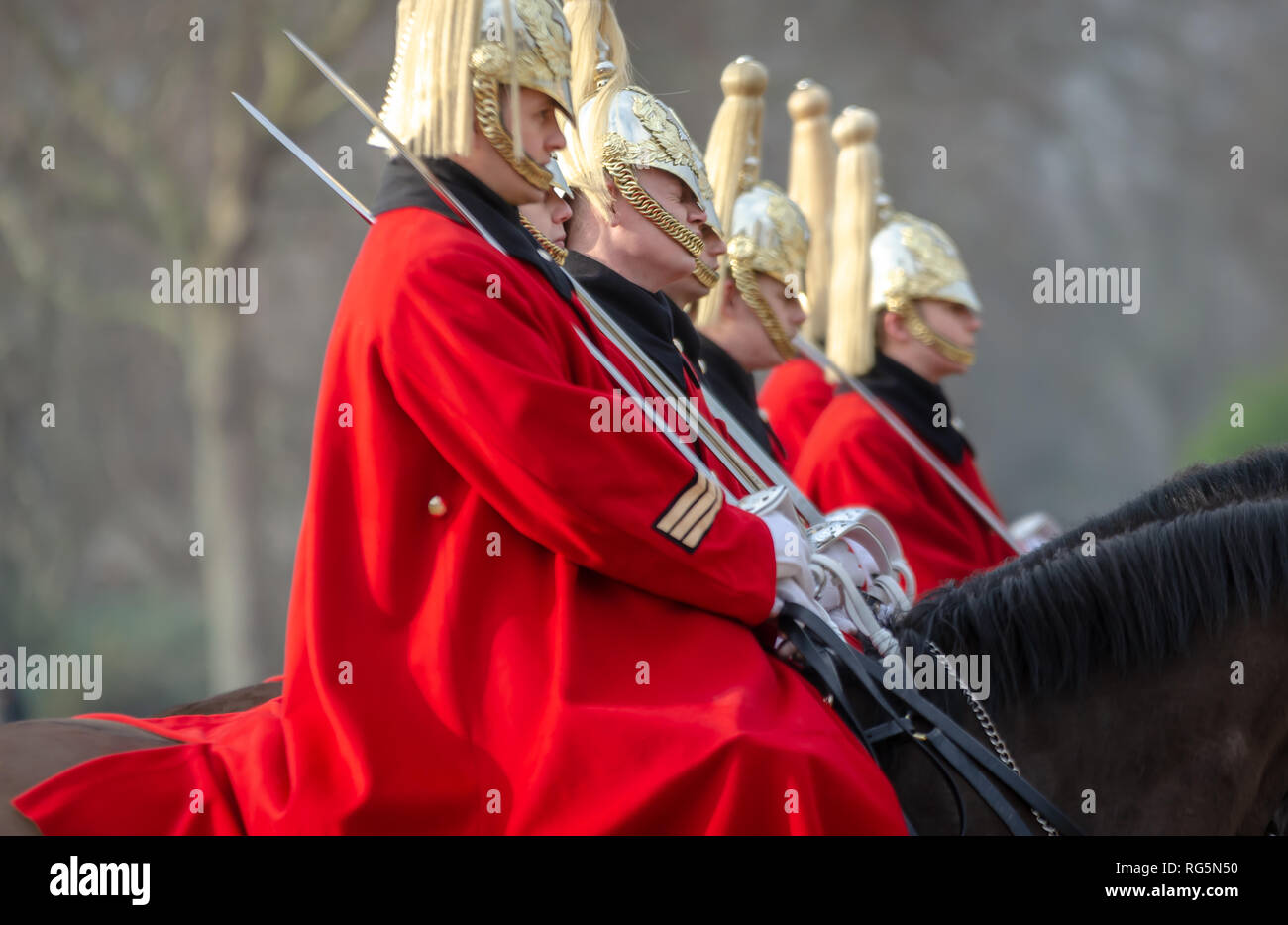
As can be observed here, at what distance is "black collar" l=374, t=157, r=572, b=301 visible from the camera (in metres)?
2.85

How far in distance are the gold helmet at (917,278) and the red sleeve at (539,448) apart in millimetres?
3454

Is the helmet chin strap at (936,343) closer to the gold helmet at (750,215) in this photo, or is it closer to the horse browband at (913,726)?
the gold helmet at (750,215)

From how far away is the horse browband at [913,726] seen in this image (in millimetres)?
2678

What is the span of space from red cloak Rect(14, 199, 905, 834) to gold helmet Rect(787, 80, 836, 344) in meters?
4.12

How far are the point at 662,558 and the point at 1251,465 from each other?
43.7 inches

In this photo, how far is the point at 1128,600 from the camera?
9.25ft

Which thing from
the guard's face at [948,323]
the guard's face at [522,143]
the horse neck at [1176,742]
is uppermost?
the guard's face at [948,323]

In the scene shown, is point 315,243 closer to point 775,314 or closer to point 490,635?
point 775,314

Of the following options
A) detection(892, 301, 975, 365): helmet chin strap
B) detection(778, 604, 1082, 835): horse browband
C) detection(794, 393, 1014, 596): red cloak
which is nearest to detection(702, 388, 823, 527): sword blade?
detection(778, 604, 1082, 835): horse browband

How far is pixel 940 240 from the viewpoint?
6.33 m

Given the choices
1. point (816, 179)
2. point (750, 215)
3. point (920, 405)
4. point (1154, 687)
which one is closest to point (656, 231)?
point (1154, 687)

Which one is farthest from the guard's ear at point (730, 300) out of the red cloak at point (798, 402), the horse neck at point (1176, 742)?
the horse neck at point (1176, 742)
